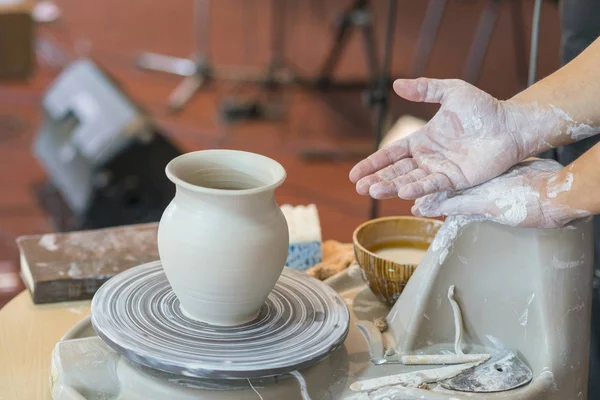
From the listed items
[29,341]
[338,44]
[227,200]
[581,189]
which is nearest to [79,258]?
[29,341]

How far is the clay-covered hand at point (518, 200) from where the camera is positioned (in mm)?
997

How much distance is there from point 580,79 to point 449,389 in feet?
1.62

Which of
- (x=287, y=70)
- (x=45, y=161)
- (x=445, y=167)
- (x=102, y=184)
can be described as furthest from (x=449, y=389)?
(x=287, y=70)

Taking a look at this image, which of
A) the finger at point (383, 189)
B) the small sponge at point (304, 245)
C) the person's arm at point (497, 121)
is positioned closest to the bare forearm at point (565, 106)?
the person's arm at point (497, 121)

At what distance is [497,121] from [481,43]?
3.03 meters

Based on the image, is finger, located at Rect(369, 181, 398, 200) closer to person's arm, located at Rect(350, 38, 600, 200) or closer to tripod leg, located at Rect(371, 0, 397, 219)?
person's arm, located at Rect(350, 38, 600, 200)

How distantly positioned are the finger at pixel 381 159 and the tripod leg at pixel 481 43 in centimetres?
271

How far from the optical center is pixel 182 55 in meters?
4.84

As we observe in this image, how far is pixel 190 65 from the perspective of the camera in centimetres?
435

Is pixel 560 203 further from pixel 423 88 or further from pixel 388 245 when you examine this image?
pixel 388 245

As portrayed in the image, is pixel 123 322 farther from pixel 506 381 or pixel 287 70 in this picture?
pixel 287 70

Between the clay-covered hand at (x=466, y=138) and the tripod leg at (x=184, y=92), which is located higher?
the clay-covered hand at (x=466, y=138)

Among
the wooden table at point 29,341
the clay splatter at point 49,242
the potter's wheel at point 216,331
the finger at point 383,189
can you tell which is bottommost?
the wooden table at point 29,341

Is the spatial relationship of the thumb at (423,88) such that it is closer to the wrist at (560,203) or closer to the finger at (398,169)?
the finger at (398,169)
